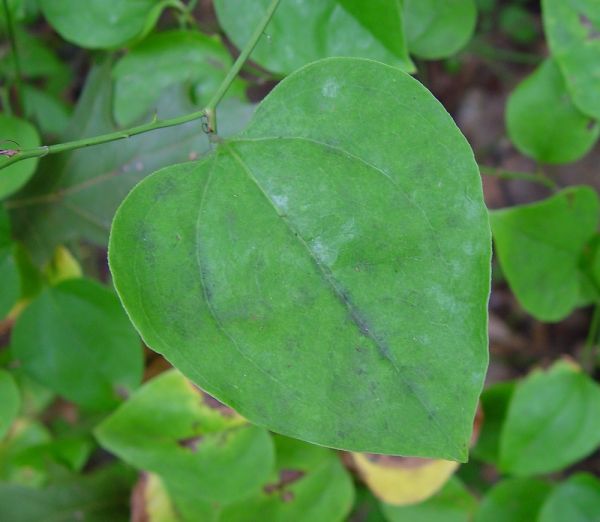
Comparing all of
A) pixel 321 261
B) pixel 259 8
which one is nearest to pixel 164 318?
pixel 321 261

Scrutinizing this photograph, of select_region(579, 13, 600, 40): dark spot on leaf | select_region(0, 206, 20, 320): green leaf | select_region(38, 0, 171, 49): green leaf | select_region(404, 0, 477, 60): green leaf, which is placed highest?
select_region(38, 0, 171, 49): green leaf

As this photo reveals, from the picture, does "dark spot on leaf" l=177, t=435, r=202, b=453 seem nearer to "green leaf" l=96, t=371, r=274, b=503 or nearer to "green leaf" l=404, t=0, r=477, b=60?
"green leaf" l=96, t=371, r=274, b=503

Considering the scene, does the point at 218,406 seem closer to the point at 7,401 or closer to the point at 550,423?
the point at 7,401

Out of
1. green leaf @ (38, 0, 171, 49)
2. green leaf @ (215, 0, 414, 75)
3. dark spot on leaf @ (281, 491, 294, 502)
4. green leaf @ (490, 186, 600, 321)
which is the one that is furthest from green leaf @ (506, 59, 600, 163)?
dark spot on leaf @ (281, 491, 294, 502)

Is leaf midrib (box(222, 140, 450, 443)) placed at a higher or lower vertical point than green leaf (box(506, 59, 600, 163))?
higher

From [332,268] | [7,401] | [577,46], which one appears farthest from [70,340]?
[577,46]

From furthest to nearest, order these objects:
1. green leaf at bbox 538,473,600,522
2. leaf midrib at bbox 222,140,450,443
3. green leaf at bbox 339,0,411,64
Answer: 1. green leaf at bbox 538,473,600,522
2. green leaf at bbox 339,0,411,64
3. leaf midrib at bbox 222,140,450,443
